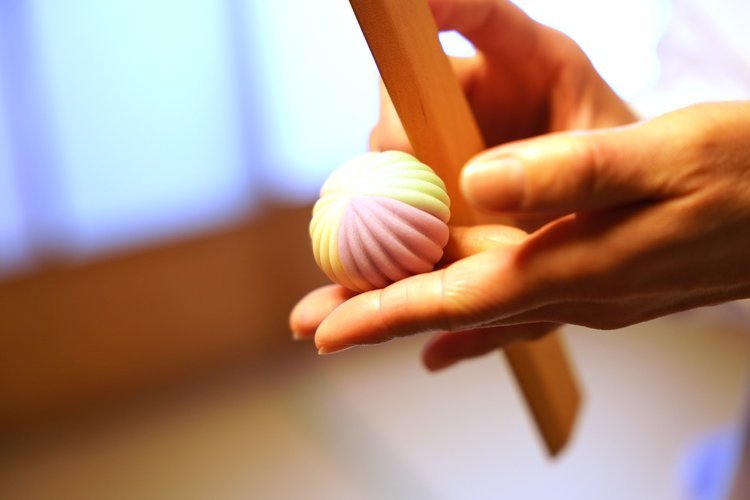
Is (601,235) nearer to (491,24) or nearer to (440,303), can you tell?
(440,303)

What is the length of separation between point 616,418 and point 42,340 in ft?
3.52

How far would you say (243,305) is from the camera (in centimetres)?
160

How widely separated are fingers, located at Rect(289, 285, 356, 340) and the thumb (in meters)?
0.17

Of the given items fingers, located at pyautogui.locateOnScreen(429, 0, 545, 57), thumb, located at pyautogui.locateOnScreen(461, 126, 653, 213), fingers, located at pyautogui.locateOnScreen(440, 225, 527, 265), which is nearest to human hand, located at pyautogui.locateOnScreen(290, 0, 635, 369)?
fingers, located at pyautogui.locateOnScreen(429, 0, 545, 57)

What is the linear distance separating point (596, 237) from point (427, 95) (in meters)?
0.15

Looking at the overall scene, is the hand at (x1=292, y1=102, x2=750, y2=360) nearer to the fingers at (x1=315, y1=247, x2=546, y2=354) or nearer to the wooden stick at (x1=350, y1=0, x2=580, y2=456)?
the fingers at (x1=315, y1=247, x2=546, y2=354)

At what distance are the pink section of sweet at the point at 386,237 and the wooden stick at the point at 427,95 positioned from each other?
0.20 feet

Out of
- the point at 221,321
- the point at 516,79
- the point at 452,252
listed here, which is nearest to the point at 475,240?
the point at 452,252

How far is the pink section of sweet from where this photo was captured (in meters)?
0.41

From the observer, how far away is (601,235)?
0.33m

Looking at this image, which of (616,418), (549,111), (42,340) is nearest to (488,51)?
(549,111)

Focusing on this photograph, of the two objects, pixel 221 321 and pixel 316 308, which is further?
pixel 221 321

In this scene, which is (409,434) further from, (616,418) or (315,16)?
(315,16)

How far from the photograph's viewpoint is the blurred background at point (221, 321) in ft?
4.28
